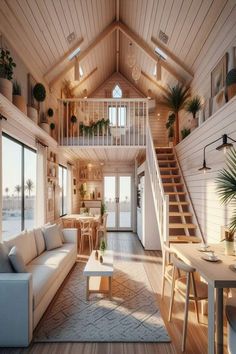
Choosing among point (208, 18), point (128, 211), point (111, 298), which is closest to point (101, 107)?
point (128, 211)

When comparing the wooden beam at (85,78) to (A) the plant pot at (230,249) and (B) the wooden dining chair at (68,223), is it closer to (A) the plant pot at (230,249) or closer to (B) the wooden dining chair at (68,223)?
(B) the wooden dining chair at (68,223)

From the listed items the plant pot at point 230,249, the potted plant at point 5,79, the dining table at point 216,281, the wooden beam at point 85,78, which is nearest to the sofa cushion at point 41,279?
the dining table at point 216,281

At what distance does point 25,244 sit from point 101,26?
16.6ft

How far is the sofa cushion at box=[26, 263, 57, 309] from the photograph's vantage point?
2518 millimetres

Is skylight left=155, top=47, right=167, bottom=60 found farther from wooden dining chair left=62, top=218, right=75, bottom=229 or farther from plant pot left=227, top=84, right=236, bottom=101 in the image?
wooden dining chair left=62, top=218, right=75, bottom=229

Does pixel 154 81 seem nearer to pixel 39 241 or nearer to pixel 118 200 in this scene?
pixel 118 200

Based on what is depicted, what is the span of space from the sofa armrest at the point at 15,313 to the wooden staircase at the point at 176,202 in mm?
2440

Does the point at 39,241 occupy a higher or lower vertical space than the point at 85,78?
lower

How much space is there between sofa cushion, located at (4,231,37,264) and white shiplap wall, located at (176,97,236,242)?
9.21 ft

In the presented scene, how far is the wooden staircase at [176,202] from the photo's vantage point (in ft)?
14.4

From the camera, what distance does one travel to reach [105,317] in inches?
108

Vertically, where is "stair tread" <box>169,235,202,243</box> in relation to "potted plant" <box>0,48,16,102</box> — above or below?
below

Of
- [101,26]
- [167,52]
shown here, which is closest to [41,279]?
[167,52]

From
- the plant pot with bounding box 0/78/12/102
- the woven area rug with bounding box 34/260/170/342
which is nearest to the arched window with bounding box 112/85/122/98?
the plant pot with bounding box 0/78/12/102
